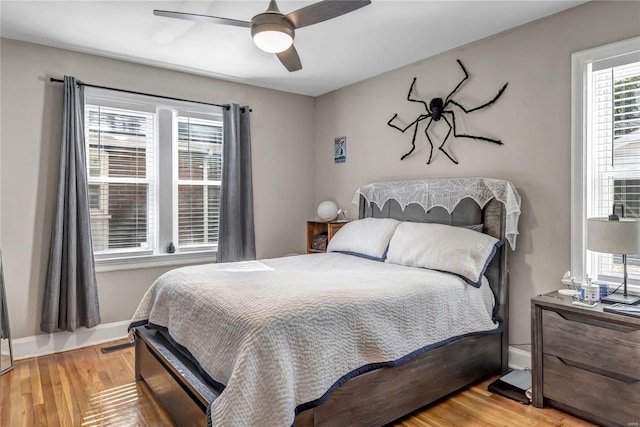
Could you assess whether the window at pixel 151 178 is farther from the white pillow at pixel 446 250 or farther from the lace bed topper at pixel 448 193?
the white pillow at pixel 446 250

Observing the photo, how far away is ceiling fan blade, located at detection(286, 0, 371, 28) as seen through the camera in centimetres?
188

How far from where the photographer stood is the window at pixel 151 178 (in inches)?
135

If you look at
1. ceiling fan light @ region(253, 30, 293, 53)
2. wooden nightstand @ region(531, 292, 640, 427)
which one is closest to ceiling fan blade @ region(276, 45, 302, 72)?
ceiling fan light @ region(253, 30, 293, 53)

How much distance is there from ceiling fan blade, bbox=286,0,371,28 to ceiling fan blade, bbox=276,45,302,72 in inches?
13.1

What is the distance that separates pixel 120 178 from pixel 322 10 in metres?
2.51

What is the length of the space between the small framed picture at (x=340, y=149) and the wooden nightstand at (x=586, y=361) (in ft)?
8.40

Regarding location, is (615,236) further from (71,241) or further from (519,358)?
(71,241)

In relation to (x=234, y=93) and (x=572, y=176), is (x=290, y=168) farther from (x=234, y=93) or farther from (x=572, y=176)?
(x=572, y=176)

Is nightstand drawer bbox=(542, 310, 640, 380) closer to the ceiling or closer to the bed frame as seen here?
the bed frame

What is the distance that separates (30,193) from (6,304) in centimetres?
86

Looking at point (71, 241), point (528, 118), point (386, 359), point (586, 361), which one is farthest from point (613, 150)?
point (71, 241)

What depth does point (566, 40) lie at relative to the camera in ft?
8.32

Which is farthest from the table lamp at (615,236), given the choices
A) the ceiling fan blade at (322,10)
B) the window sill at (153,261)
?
the window sill at (153,261)

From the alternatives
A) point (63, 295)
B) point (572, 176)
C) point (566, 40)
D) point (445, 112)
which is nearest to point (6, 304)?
point (63, 295)
